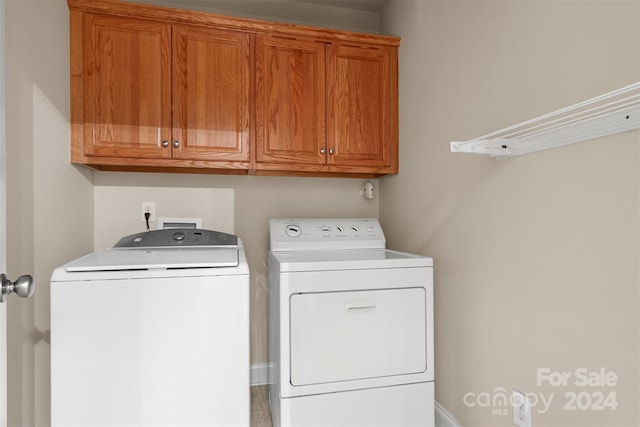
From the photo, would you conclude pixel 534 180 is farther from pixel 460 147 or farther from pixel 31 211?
pixel 31 211

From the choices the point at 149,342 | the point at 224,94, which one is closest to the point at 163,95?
the point at 224,94

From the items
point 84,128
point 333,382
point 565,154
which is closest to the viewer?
point 565,154

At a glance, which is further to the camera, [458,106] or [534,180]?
[458,106]

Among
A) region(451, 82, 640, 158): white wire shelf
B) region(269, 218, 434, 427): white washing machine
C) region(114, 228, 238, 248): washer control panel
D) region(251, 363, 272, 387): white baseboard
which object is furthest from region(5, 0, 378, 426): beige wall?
region(451, 82, 640, 158): white wire shelf

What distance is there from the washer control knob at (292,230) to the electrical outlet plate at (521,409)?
1280 millimetres

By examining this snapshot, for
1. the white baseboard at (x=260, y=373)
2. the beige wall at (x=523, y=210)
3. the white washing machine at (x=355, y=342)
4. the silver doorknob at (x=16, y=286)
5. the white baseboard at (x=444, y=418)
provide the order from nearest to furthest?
the silver doorknob at (x=16, y=286) < the beige wall at (x=523, y=210) < the white washing machine at (x=355, y=342) < the white baseboard at (x=444, y=418) < the white baseboard at (x=260, y=373)

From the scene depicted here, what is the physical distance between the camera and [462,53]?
5.48 ft

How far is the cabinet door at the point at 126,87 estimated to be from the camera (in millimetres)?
1834

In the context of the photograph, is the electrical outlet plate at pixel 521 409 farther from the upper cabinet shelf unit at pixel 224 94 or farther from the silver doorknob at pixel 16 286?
the silver doorknob at pixel 16 286

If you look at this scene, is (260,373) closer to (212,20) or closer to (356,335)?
(356,335)

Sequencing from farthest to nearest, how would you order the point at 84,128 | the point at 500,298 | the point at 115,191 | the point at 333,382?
the point at 115,191
the point at 84,128
the point at 333,382
the point at 500,298

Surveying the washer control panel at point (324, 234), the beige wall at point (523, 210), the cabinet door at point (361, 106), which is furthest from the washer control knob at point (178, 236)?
the beige wall at point (523, 210)

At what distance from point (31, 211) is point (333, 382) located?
1.35 m

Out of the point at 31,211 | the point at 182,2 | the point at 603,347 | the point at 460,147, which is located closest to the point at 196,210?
the point at 31,211
